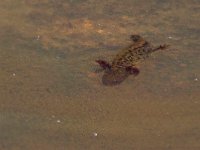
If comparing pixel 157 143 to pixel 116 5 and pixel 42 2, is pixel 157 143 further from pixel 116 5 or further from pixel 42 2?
pixel 42 2

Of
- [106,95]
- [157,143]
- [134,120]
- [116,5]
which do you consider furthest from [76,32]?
[157,143]

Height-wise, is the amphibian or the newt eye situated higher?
the newt eye

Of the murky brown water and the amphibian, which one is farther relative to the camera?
the amphibian

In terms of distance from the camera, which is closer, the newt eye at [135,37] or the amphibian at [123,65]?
the amphibian at [123,65]

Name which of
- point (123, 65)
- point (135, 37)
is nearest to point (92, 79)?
point (123, 65)

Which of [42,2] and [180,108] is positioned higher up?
[42,2]

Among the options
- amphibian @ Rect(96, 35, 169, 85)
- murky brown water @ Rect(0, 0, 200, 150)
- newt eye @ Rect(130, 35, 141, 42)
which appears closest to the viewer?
murky brown water @ Rect(0, 0, 200, 150)
